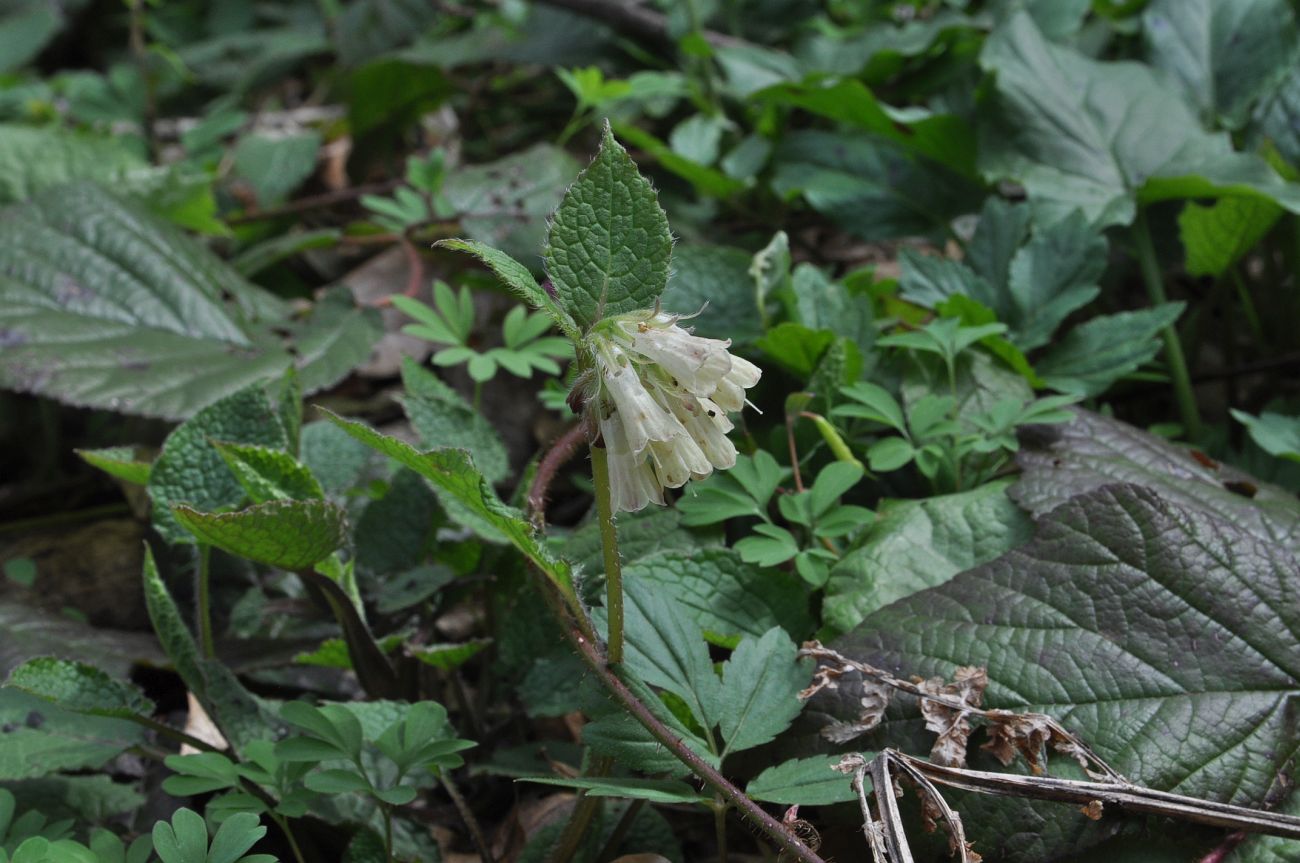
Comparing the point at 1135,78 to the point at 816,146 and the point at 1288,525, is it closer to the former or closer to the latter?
the point at 816,146

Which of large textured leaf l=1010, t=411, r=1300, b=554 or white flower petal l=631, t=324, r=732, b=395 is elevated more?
white flower petal l=631, t=324, r=732, b=395

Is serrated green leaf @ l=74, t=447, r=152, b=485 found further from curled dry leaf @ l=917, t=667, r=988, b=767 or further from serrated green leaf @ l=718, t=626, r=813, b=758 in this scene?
curled dry leaf @ l=917, t=667, r=988, b=767

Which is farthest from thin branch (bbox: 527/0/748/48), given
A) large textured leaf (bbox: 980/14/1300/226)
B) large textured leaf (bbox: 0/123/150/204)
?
large textured leaf (bbox: 0/123/150/204)

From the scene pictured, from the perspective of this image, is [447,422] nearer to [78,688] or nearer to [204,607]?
[204,607]

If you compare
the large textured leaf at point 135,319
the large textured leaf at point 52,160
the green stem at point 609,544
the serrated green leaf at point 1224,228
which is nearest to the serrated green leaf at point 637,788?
the green stem at point 609,544

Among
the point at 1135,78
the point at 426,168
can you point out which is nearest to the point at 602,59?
the point at 426,168
